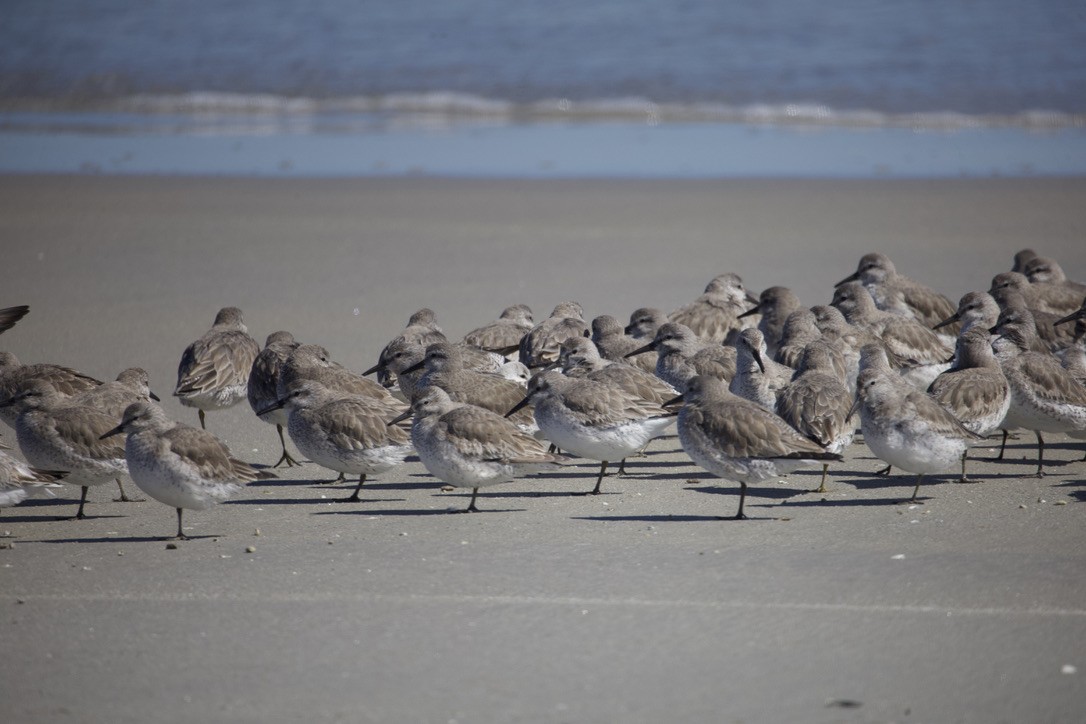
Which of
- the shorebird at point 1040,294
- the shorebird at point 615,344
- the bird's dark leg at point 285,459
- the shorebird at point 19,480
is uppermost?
the shorebird at point 1040,294

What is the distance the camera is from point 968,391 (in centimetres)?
894

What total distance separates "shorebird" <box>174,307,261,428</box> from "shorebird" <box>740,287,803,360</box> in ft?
15.1

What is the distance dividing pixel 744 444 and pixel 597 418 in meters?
1.12

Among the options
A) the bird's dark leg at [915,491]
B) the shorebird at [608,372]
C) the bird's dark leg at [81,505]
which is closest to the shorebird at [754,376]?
the shorebird at [608,372]

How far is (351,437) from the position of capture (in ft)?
28.2

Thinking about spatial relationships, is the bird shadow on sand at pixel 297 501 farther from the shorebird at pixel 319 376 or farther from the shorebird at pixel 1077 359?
the shorebird at pixel 1077 359

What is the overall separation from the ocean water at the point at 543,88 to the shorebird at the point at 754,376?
13.3 metres

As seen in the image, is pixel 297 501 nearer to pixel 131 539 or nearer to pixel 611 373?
pixel 131 539

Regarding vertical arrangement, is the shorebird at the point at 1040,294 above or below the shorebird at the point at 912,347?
above

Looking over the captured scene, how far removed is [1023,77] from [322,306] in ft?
74.0

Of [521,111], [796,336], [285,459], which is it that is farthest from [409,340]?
[521,111]

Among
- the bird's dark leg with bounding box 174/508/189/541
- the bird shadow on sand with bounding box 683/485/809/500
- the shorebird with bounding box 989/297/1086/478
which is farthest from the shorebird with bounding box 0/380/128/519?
the shorebird with bounding box 989/297/1086/478

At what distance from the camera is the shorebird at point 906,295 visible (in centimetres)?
1308

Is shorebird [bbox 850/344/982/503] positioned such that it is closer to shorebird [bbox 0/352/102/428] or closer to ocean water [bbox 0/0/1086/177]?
shorebird [bbox 0/352/102/428]
